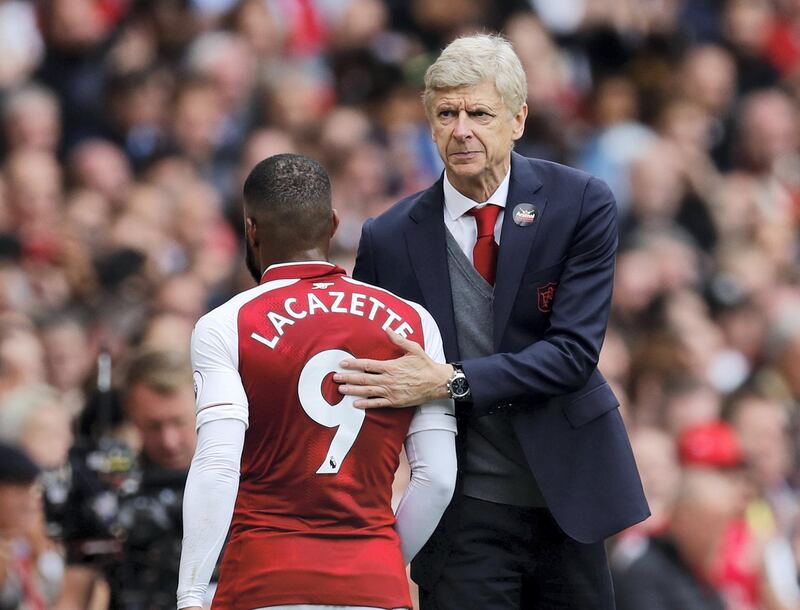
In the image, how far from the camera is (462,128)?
4.40m

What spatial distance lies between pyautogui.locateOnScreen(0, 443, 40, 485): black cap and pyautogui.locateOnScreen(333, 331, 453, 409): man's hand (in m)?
2.10

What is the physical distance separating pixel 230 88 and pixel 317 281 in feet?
21.0

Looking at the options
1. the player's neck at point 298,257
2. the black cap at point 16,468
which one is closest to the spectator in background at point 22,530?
the black cap at point 16,468

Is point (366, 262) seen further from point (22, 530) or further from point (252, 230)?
point (22, 530)

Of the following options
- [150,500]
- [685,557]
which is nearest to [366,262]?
[150,500]

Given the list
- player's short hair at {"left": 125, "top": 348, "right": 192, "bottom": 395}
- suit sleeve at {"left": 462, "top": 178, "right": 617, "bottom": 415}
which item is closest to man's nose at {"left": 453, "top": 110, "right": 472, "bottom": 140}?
suit sleeve at {"left": 462, "top": 178, "right": 617, "bottom": 415}


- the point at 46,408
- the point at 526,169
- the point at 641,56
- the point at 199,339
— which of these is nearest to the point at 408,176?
the point at 641,56

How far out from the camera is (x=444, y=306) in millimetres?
4500

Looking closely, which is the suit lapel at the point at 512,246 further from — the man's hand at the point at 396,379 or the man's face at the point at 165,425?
the man's face at the point at 165,425

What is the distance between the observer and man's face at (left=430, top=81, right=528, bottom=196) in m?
4.42

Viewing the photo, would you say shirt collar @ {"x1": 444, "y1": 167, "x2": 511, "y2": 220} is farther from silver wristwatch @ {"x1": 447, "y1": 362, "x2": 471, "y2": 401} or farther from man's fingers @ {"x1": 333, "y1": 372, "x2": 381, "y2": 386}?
man's fingers @ {"x1": 333, "y1": 372, "x2": 381, "y2": 386}

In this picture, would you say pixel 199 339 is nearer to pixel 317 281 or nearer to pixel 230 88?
pixel 317 281

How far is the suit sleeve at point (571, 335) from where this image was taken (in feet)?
14.1

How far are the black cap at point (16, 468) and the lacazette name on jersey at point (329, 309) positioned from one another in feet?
6.76
